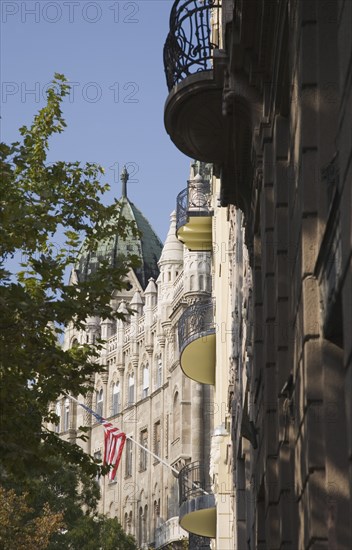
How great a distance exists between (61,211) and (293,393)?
9888mm

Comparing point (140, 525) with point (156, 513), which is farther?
point (140, 525)

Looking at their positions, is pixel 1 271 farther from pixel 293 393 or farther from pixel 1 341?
pixel 293 393

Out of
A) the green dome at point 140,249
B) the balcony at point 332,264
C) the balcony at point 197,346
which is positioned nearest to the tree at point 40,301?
the balcony at point 332,264

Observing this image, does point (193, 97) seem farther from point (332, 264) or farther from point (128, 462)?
point (128, 462)

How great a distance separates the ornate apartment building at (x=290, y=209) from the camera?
783cm

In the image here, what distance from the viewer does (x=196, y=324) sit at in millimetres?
36062

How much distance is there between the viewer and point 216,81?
14.0 m

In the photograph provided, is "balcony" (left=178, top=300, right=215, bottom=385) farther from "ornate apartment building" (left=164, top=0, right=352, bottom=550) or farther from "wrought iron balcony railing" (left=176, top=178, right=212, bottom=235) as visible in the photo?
"ornate apartment building" (left=164, top=0, right=352, bottom=550)

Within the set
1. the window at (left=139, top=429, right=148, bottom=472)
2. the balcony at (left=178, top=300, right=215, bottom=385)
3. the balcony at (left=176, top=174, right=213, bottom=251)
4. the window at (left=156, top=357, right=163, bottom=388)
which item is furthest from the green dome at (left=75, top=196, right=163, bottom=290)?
the balcony at (left=178, top=300, right=215, bottom=385)

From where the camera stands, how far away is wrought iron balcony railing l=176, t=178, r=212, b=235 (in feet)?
119

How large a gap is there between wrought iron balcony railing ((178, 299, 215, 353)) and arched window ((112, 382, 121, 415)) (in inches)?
2569

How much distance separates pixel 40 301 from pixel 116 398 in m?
87.5

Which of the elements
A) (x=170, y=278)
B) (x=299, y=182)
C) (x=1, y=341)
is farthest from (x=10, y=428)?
(x=170, y=278)

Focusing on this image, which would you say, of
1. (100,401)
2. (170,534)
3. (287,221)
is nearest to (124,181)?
(100,401)
